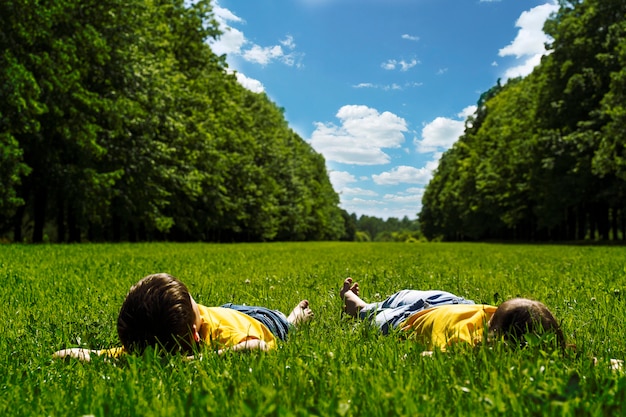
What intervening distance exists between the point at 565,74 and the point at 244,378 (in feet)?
122

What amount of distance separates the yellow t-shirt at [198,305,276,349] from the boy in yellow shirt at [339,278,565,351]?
88cm

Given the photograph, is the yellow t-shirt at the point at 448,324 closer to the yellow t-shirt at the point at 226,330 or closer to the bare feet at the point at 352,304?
the bare feet at the point at 352,304

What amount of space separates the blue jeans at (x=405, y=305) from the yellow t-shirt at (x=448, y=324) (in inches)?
8.4

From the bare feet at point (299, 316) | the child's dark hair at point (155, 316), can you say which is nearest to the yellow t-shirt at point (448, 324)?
the bare feet at point (299, 316)

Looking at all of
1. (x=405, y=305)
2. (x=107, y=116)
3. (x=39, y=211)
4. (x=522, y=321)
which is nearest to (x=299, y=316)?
(x=405, y=305)

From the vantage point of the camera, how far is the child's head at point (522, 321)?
309cm

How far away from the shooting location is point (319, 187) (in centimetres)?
8394

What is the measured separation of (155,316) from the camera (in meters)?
3.14

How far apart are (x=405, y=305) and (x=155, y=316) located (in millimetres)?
2389

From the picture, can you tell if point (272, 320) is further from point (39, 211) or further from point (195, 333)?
point (39, 211)

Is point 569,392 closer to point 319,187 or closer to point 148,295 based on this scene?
point 148,295

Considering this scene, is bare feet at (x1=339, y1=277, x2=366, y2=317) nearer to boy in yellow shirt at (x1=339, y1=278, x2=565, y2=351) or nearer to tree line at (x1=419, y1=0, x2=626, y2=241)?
boy in yellow shirt at (x1=339, y1=278, x2=565, y2=351)

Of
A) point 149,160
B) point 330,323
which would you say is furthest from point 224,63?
point 330,323

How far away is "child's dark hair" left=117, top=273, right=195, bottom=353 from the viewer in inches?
123
